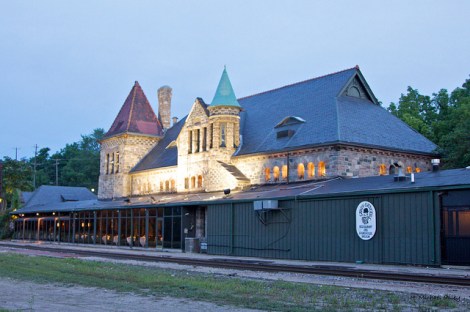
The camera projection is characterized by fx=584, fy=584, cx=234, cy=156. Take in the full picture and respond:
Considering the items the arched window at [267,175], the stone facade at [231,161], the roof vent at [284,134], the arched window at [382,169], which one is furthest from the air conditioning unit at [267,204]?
the arched window at [382,169]

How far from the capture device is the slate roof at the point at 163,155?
51469 millimetres

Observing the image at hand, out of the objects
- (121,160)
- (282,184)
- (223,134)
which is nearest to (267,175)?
(282,184)

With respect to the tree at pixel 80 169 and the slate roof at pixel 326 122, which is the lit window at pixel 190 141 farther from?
the tree at pixel 80 169

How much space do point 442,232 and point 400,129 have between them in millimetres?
18720

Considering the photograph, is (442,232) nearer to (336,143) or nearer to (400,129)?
(336,143)

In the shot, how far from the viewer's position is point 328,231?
90.6ft

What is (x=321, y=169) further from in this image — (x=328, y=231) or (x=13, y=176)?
(x=13, y=176)

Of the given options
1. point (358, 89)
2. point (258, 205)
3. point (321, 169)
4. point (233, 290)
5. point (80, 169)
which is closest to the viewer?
point (233, 290)

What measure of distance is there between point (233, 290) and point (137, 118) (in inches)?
1751

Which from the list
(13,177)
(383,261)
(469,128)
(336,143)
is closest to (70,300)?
(383,261)

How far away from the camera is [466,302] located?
13.2 m

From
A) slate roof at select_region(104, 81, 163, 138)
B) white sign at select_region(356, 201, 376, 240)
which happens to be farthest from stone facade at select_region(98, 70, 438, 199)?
white sign at select_region(356, 201, 376, 240)

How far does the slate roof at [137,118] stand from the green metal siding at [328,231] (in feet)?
80.4

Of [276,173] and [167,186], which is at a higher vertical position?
[276,173]
